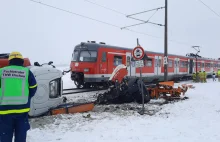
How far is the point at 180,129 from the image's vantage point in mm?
6023

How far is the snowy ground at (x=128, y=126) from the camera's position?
526 centimetres

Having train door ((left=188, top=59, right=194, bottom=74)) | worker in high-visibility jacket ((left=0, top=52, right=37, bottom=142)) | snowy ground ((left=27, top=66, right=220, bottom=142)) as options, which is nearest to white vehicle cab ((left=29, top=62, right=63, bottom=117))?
snowy ground ((left=27, top=66, right=220, bottom=142))

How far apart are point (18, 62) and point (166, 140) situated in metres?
3.31

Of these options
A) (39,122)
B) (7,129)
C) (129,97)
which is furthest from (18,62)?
(129,97)

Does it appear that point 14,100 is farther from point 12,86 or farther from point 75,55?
point 75,55

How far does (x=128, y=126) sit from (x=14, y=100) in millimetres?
3230

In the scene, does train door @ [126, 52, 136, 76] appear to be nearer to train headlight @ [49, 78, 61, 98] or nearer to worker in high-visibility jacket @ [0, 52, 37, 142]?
train headlight @ [49, 78, 61, 98]

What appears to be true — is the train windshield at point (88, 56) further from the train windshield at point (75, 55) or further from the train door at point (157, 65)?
the train door at point (157, 65)

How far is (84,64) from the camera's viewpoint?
15.4m

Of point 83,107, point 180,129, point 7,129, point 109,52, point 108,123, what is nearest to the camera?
point 7,129

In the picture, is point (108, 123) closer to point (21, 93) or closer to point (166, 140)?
point (166, 140)

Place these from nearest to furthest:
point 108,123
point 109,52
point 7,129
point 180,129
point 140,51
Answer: point 7,129 < point 180,129 < point 108,123 < point 140,51 < point 109,52

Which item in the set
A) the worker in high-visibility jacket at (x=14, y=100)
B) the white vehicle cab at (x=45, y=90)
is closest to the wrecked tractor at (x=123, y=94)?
the white vehicle cab at (x=45, y=90)

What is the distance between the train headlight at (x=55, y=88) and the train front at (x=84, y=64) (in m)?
7.50
